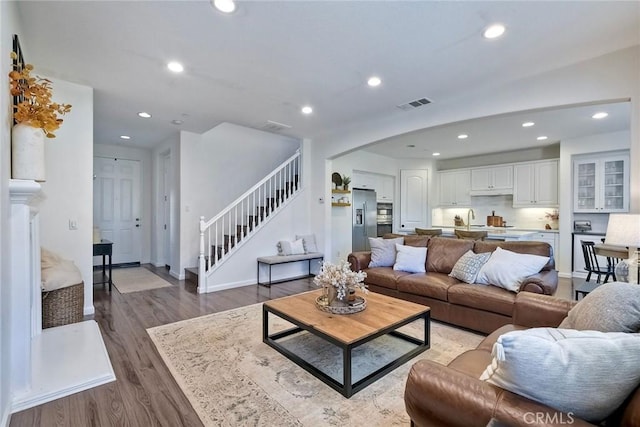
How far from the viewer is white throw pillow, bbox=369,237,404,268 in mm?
4238

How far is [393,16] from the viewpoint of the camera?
225 centimetres

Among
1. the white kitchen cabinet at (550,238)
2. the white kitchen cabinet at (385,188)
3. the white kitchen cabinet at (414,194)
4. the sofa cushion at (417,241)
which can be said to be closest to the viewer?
the sofa cushion at (417,241)

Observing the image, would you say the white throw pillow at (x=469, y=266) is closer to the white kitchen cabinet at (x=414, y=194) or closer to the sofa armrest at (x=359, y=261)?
the sofa armrest at (x=359, y=261)

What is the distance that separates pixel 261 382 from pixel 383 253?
257 cm

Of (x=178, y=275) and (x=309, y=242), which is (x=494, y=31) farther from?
(x=178, y=275)

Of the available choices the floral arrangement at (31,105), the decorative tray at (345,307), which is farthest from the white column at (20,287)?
the decorative tray at (345,307)

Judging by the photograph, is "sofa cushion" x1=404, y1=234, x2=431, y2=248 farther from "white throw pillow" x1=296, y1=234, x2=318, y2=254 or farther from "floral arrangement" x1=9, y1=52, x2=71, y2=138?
"floral arrangement" x1=9, y1=52, x2=71, y2=138

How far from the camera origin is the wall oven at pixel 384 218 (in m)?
7.72

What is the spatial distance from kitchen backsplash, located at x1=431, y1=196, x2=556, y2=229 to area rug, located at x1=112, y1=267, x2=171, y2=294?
22.5 ft

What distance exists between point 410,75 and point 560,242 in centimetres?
510

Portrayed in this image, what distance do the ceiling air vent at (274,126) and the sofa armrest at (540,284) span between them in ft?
13.3

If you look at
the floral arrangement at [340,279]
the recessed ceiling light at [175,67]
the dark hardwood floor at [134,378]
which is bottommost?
the dark hardwood floor at [134,378]

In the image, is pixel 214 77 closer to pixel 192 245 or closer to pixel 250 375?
pixel 250 375

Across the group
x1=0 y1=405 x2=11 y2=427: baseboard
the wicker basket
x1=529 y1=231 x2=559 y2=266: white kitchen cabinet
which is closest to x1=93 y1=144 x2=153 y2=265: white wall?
the wicker basket
